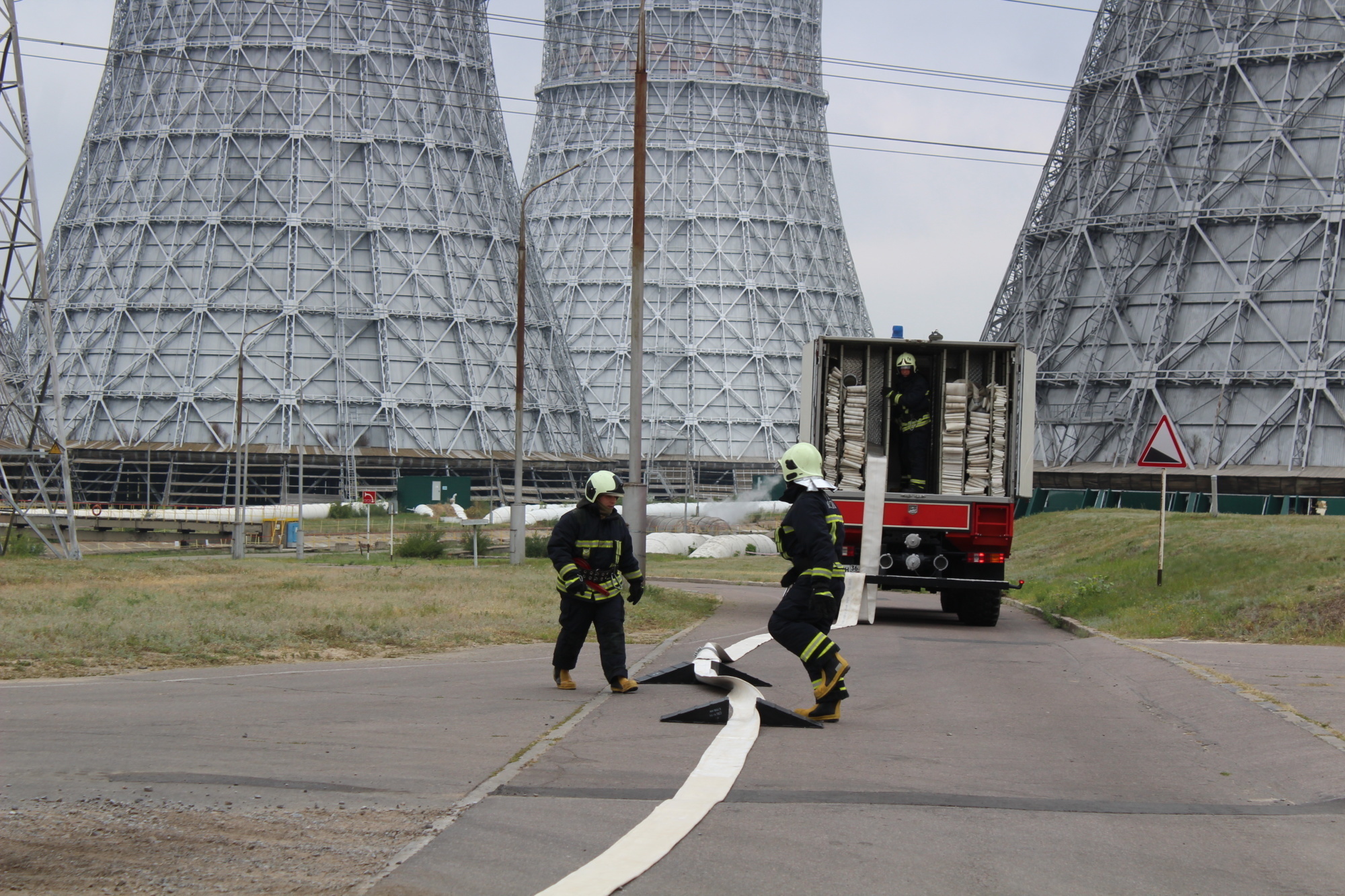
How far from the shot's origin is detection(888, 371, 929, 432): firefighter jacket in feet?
71.2

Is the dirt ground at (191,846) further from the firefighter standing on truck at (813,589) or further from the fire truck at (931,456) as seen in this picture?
the fire truck at (931,456)

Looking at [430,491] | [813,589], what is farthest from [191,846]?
[430,491]

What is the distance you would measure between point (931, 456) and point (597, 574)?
406 inches

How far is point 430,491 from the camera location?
59.1 meters

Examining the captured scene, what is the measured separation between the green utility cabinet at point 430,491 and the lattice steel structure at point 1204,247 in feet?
68.5

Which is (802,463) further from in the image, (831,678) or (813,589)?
(831,678)

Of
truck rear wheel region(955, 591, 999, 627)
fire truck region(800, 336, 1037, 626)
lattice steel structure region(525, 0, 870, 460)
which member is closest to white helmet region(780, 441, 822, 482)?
fire truck region(800, 336, 1037, 626)

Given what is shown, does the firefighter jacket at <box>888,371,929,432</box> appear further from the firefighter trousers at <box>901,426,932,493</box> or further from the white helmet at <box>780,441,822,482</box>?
the white helmet at <box>780,441,822,482</box>

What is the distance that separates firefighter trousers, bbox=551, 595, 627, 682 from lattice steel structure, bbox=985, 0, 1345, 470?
132 ft

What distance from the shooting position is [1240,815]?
810cm

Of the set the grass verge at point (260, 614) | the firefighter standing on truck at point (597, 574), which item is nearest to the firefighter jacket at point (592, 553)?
the firefighter standing on truck at point (597, 574)

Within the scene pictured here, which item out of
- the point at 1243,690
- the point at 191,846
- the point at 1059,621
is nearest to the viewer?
the point at 191,846

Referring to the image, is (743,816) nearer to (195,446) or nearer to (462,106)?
(195,446)

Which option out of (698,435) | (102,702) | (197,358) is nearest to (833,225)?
(698,435)
